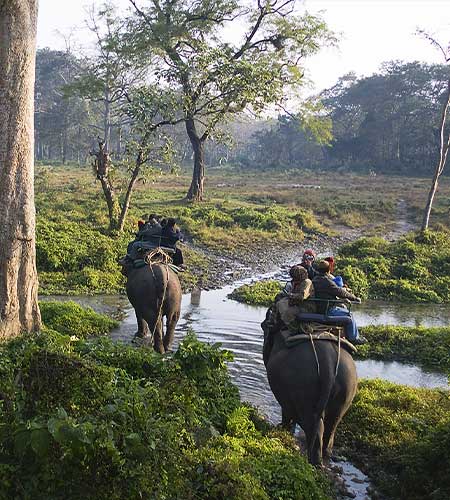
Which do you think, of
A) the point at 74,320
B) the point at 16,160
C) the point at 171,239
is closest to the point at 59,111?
the point at 74,320

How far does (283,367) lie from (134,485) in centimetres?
243

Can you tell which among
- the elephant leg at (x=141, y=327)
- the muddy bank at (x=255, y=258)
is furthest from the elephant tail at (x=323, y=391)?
the muddy bank at (x=255, y=258)

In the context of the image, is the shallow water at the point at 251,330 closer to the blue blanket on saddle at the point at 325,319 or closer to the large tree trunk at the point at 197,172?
the blue blanket on saddle at the point at 325,319

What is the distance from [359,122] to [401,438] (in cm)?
7012

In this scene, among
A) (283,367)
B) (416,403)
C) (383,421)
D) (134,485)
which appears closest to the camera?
(134,485)

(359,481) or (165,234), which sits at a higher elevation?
(165,234)

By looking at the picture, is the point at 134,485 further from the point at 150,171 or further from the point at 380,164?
the point at 380,164

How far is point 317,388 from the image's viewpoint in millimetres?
5602

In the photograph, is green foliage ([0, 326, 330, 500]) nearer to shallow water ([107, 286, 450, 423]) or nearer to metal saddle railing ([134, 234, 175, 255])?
shallow water ([107, 286, 450, 423])

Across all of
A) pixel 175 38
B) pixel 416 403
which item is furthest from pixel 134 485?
pixel 175 38

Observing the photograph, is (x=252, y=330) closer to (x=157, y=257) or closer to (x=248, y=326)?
(x=248, y=326)

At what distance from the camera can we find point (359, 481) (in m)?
6.06

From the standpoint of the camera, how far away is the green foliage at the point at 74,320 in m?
10.2

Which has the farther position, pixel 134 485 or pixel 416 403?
pixel 416 403
